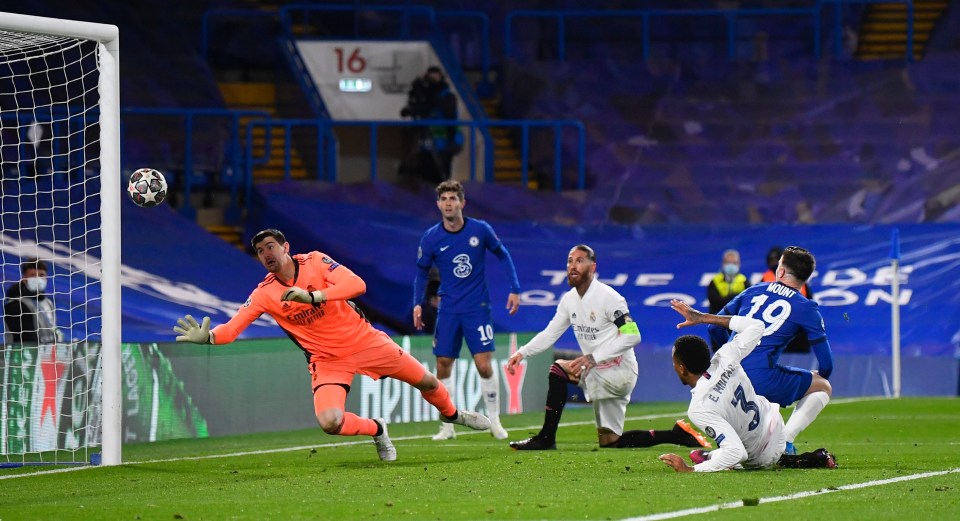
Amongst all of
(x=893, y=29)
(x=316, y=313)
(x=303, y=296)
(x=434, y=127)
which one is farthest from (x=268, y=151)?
(x=303, y=296)

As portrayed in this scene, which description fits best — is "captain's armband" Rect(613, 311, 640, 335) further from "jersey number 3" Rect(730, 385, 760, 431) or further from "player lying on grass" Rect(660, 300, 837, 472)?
"jersey number 3" Rect(730, 385, 760, 431)

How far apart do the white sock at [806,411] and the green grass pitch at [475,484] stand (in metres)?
0.39

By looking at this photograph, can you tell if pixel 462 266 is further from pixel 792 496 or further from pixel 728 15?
pixel 728 15

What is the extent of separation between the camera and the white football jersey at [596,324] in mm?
11805

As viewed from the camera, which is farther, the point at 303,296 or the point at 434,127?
the point at 434,127

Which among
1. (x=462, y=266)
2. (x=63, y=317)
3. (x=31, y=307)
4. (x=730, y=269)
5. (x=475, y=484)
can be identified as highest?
(x=462, y=266)

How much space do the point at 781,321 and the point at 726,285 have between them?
8.04 m

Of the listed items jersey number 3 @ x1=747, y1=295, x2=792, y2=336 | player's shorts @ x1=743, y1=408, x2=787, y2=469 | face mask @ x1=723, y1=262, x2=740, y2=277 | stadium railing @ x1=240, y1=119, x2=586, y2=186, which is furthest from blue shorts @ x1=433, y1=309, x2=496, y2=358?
stadium railing @ x1=240, y1=119, x2=586, y2=186

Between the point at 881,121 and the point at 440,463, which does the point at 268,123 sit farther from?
the point at 440,463

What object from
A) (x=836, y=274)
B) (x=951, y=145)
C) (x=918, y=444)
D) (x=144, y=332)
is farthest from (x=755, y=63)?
(x=918, y=444)

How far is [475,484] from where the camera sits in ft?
30.2

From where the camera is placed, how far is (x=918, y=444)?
39.8 ft

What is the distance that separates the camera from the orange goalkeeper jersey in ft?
34.7

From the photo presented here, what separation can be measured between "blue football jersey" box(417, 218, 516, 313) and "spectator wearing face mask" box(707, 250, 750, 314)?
5.60 m
